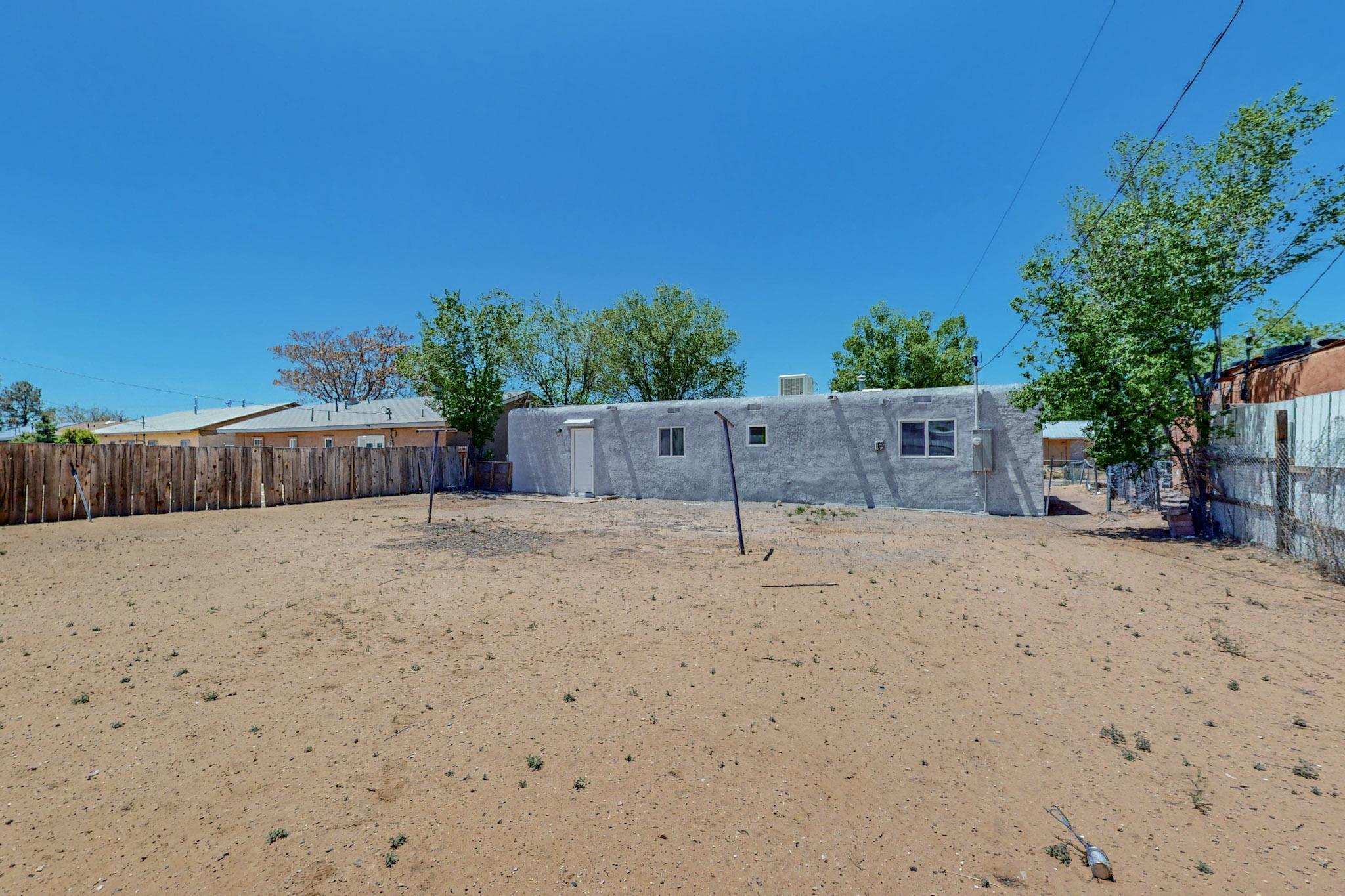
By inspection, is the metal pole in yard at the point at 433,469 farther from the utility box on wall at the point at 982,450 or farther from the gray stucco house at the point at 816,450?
the utility box on wall at the point at 982,450

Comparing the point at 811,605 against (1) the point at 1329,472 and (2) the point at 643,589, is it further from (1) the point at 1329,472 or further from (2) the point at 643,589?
(1) the point at 1329,472

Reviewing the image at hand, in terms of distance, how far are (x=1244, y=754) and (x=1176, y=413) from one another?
A: 328 inches

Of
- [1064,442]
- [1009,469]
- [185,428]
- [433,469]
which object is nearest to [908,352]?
[1064,442]

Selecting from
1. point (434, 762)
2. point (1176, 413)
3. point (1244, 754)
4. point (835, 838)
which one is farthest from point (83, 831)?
point (1176, 413)

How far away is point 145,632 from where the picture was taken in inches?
175

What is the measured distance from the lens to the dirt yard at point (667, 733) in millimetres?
2068

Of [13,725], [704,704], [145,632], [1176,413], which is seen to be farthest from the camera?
[1176,413]

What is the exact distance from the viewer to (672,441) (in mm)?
16359

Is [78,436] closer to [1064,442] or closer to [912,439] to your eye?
[912,439]

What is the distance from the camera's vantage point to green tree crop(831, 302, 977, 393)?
29.9 meters

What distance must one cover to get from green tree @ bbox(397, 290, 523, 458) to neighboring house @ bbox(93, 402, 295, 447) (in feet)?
51.5

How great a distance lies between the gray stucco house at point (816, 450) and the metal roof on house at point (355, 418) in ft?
23.9

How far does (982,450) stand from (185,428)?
121ft

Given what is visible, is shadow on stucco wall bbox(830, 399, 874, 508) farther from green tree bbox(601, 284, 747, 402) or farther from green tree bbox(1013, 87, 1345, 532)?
green tree bbox(601, 284, 747, 402)
